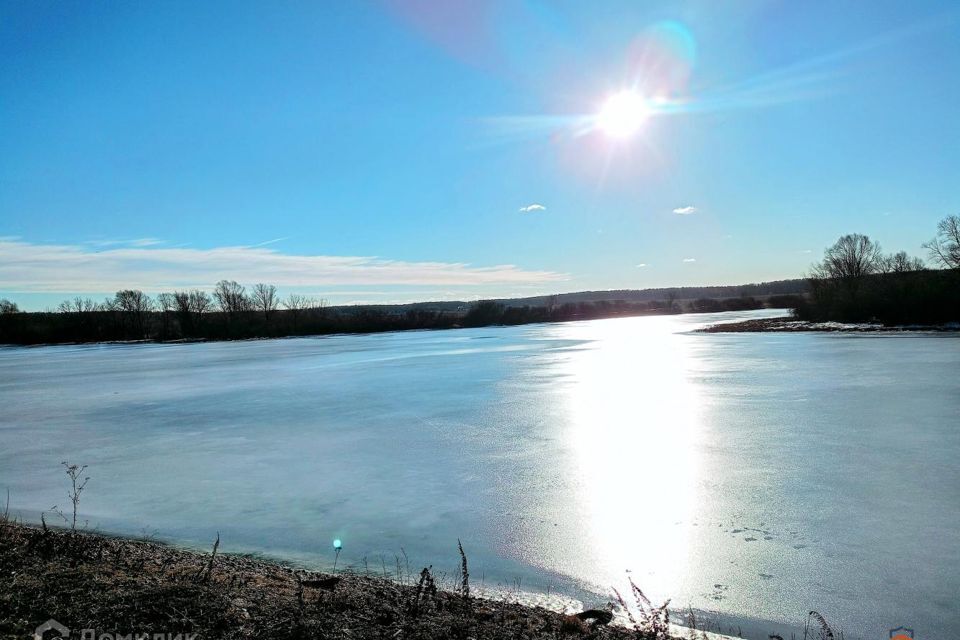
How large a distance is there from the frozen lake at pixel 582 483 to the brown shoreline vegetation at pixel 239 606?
0.49 metres

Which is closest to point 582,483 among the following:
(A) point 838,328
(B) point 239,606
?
(B) point 239,606

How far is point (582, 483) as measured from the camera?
582cm

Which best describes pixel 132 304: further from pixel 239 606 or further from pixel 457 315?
pixel 239 606

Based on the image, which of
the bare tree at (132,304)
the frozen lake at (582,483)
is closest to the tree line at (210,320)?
the bare tree at (132,304)

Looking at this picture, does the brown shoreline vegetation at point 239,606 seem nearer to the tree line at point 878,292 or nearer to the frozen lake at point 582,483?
the frozen lake at point 582,483

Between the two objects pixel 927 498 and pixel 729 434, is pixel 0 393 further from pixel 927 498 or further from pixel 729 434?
pixel 927 498

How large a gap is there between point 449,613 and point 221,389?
540 inches

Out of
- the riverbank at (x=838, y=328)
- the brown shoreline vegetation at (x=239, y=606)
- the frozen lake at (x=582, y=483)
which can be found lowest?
the frozen lake at (x=582, y=483)

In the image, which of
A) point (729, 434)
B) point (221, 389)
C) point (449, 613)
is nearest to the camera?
point (449, 613)

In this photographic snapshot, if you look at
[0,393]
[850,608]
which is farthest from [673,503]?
[0,393]

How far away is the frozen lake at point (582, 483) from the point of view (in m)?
3.75

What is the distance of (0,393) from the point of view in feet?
53.8

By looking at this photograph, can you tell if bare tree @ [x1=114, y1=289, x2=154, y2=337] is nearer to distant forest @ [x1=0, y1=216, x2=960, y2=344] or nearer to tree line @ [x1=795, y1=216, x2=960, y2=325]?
distant forest @ [x1=0, y1=216, x2=960, y2=344]

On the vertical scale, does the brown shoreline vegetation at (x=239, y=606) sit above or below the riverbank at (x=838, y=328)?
below
